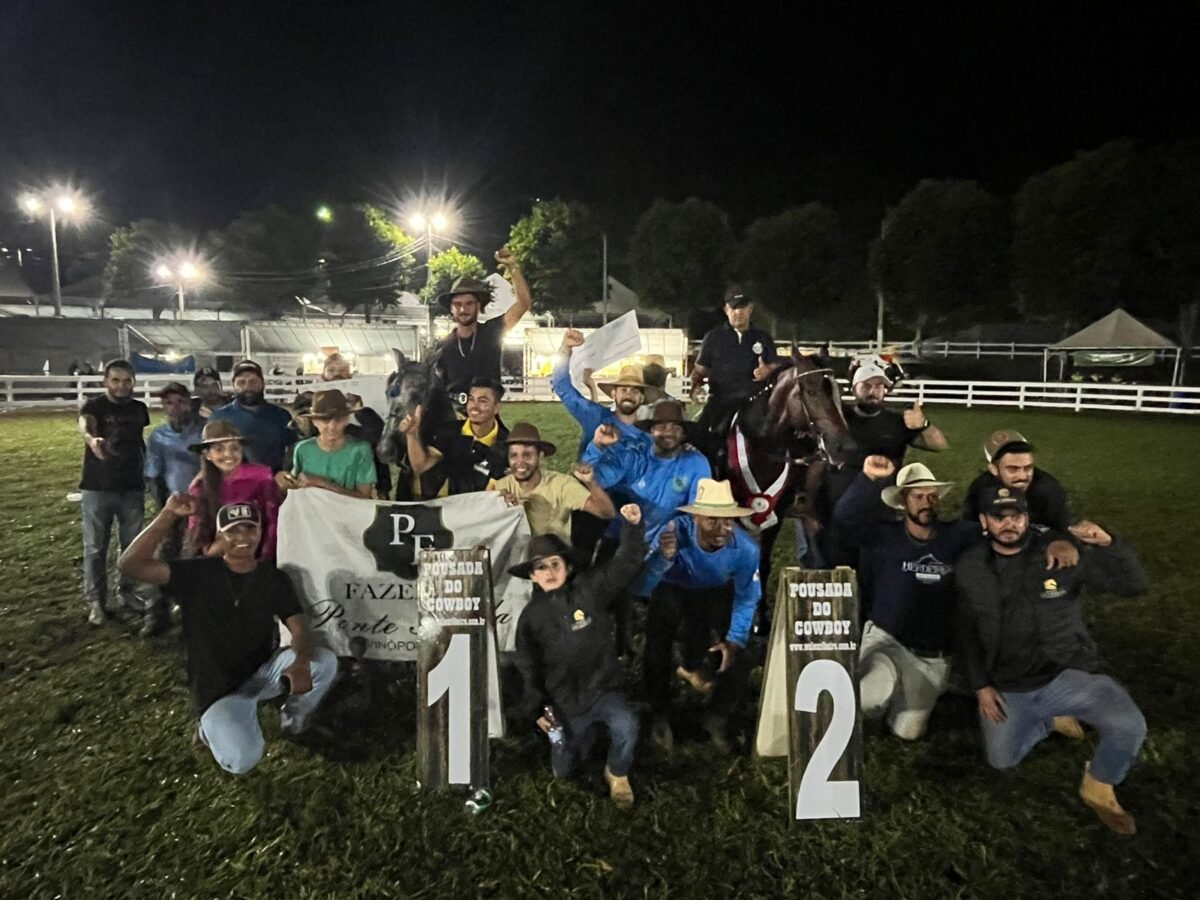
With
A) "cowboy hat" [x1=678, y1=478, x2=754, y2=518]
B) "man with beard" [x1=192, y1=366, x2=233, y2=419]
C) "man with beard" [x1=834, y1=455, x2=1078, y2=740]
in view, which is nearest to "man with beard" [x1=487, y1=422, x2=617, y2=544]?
"cowboy hat" [x1=678, y1=478, x2=754, y2=518]

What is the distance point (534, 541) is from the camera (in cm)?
382

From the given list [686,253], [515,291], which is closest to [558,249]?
[686,253]

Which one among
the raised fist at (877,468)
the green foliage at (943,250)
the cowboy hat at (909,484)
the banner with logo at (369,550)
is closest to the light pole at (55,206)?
the banner with logo at (369,550)

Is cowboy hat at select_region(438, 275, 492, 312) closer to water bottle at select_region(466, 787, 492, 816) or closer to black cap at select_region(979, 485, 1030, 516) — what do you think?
water bottle at select_region(466, 787, 492, 816)

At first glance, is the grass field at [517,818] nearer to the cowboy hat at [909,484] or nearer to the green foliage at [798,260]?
the cowboy hat at [909,484]

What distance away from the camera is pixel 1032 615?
379 cm

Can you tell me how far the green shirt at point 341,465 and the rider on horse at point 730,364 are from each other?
257cm

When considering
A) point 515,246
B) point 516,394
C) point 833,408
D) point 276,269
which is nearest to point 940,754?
point 833,408

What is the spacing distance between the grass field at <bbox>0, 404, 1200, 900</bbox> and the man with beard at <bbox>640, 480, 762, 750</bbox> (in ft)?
1.27

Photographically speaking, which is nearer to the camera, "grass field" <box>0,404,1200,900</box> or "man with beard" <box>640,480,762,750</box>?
"grass field" <box>0,404,1200,900</box>

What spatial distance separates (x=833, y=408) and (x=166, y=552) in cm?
476

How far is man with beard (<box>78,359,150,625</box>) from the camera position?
230 inches

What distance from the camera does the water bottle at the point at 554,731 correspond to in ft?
12.3

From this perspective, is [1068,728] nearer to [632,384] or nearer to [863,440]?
[863,440]
